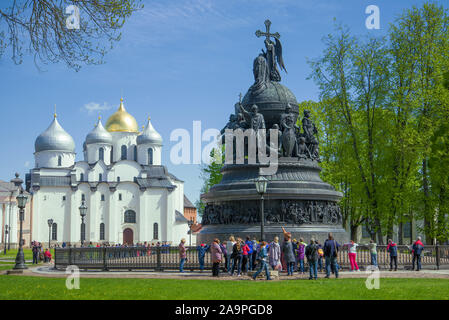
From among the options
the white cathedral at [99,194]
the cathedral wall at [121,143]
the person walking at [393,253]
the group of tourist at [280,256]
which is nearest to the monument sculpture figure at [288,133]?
the group of tourist at [280,256]

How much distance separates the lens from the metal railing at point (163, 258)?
2308 centimetres

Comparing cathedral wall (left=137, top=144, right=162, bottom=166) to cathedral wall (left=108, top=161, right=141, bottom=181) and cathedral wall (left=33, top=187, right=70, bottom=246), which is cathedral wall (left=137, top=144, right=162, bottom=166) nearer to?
cathedral wall (left=108, top=161, right=141, bottom=181)

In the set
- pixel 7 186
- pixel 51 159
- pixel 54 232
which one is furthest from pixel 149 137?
pixel 7 186

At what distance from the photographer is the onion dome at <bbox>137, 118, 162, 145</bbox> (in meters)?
97.4

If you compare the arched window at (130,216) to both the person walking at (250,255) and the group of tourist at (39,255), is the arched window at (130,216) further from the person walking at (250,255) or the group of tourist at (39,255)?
the person walking at (250,255)

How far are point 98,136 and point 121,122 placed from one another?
6.24 meters

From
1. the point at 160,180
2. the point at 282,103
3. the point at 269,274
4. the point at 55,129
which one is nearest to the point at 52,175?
the point at 55,129

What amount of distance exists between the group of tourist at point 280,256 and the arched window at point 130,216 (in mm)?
67893

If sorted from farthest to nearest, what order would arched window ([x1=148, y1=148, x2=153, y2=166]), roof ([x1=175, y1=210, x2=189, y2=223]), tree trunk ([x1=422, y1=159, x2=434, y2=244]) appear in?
arched window ([x1=148, y1=148, x2=153, y2=166]), roof ([x1=175, y1=210, x2=189, y2=223]), tree trunk ([x1=422, y1=159, x2=434, y2=244])

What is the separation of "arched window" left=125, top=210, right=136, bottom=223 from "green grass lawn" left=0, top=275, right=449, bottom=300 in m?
72.4

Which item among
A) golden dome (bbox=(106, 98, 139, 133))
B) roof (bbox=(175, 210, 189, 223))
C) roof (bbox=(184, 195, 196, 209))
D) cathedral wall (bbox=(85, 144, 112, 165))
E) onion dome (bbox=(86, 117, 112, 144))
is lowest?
roof (bbox=(175, 210, 189, 223))

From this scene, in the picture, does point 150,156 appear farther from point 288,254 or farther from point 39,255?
point 288,254

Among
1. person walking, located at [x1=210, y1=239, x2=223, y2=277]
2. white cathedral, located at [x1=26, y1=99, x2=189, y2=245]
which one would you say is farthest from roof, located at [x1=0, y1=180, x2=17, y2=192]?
person walking, located at [x1=210, y1=239, x2=223, y2=277]
